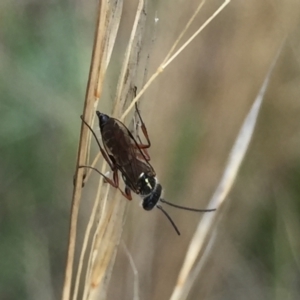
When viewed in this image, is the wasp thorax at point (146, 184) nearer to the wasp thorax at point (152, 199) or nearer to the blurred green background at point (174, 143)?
the wasp thorax at point (152, 199)

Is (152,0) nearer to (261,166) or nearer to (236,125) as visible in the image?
(236,125)

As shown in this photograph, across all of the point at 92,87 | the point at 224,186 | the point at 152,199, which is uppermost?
the point at 92,87

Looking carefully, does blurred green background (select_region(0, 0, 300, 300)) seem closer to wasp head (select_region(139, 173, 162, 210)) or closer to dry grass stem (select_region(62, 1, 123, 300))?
wasp head (select_region(139, 173, 162, 210))

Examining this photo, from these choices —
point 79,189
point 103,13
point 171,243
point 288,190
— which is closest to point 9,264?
point 171,243

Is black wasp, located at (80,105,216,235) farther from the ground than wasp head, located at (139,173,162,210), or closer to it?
farther from the ground

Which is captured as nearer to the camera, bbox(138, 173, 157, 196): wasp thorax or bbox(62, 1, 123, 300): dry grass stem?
bbox(62, 1, 123, 300): dry grass stem

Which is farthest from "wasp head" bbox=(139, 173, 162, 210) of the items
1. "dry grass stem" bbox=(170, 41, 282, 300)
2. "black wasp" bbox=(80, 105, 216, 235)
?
"dry grass stem" bbox=(170, 41, 282, 300)

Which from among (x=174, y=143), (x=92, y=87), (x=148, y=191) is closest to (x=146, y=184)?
(x=148, y=191)

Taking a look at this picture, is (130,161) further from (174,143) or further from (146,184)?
(174,143)

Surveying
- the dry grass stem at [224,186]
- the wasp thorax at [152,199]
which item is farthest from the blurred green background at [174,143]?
the dry grass stem at [224,186]
